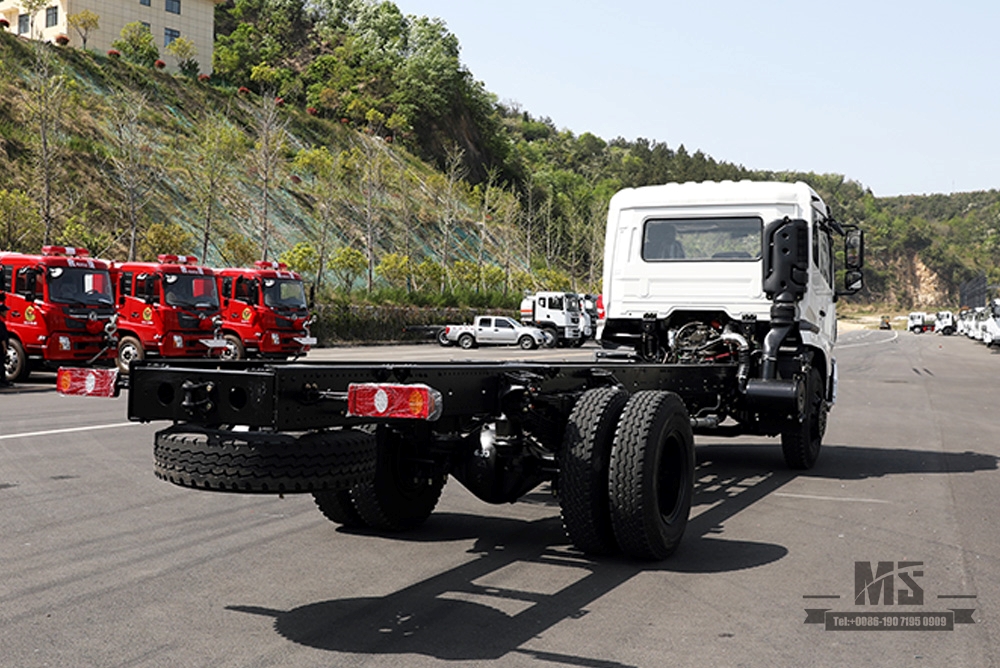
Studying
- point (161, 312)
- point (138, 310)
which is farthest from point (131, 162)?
point (161, 312)

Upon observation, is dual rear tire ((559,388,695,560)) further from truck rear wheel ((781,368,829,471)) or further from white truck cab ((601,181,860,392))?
white truck cab ((601,181,860,392))

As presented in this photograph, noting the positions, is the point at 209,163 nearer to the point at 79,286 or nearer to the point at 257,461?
the point at 79,286

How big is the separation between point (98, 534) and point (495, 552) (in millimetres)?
2609

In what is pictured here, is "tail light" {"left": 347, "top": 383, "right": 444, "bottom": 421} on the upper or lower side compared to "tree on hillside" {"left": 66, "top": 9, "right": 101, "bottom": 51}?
lower

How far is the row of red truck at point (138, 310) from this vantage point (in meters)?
20.0

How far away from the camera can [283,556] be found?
6.24 meters

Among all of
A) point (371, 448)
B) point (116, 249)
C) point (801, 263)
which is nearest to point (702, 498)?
point (801, 263)

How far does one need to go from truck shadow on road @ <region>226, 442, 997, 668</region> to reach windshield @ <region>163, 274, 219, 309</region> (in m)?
16.7

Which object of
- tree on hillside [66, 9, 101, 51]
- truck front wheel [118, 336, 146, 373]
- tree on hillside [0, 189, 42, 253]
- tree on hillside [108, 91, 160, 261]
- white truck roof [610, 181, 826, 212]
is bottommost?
truck front wheel [118, 336, 146, 373]

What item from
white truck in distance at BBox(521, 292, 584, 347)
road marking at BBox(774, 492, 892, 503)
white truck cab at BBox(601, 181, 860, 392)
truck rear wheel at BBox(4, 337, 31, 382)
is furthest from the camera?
white truck in distance at BBox(521, 292, 584, 347)

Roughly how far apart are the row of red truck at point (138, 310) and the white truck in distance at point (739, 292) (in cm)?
825

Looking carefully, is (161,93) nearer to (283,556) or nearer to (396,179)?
(396,179)

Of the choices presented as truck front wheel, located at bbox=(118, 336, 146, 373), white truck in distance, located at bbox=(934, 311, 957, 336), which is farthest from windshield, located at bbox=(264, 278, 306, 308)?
white truck in distance, located at bbox=(934, 311, 957, 336)

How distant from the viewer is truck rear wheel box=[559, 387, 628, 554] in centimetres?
595
